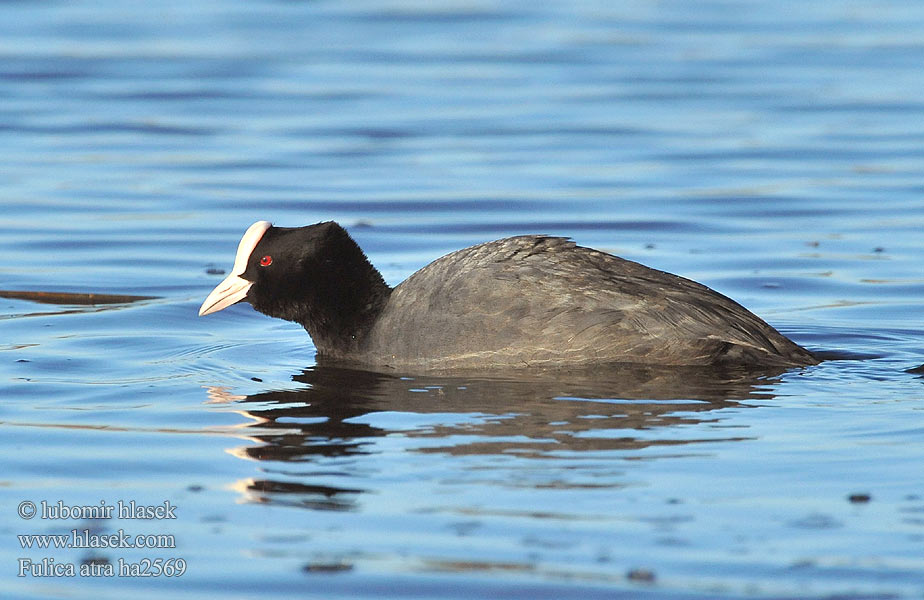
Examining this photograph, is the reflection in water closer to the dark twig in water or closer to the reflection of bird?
the reflection of bird

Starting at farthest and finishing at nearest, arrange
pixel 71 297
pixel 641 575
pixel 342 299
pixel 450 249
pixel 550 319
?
pixel 450 249, pixel 71 297, pixel 342 299, pixel 550 319, pixel 641 575

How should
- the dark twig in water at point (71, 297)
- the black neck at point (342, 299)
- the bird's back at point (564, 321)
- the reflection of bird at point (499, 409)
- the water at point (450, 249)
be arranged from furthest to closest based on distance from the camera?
the dark twig in water at point (71, 297) < the black neck at point (342, 299) < the bird's back at point (564, 321) < the reflection of bird at point (499, 409) < the water at point (450, 249)

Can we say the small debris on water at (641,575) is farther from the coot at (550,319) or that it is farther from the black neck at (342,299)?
the black neck at (342,299)

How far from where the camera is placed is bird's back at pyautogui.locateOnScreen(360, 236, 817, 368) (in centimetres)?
776

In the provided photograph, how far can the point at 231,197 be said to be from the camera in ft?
44.2

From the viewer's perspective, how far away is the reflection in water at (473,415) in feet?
20.3

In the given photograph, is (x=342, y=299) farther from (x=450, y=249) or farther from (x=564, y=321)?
(x=450, y=249)

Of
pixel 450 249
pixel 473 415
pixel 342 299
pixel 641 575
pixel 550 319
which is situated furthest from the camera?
pixel 450 249

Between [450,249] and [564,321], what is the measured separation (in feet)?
13.4

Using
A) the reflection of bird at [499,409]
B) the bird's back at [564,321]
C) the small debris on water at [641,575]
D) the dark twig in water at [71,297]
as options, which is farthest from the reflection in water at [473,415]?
the dark twig in water at [71,297]

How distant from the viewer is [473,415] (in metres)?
6.92

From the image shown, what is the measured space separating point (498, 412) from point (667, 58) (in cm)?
1363

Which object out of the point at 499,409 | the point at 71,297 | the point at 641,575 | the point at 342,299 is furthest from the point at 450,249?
the point at 641,575

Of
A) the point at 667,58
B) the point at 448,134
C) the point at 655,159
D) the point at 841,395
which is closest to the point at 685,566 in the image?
the point at 841,395
